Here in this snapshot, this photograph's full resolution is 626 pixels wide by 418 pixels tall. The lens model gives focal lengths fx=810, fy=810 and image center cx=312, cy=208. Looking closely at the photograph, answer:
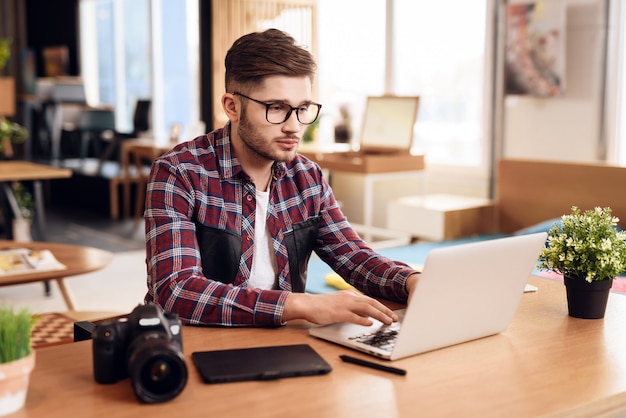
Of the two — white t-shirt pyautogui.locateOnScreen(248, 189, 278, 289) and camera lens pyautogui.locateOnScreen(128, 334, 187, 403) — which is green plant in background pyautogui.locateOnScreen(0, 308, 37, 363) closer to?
camera lens pyautogui.locateOnScreen(128, 334, 187, 403)

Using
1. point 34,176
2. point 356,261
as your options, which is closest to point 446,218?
point 356,261

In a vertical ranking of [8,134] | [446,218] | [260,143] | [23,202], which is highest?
[260,143]

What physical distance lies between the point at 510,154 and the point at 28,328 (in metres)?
4.22

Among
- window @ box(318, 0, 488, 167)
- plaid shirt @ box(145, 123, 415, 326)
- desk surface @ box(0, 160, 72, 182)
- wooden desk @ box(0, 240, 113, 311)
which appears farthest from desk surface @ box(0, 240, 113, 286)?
window @ box(318, 0, 488, 167)

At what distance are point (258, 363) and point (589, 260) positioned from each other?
0.78 metres

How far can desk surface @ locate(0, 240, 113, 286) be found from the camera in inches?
128

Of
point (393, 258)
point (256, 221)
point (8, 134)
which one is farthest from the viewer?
point (8, 134)

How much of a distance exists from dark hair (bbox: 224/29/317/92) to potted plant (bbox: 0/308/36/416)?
0.82 meters

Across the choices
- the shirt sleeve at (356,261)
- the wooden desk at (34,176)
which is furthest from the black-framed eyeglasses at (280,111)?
the wooden desk at (34,176)

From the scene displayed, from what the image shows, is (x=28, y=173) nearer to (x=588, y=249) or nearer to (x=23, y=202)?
(x=23, y=202)

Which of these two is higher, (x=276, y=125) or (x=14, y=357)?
(x=276, y=125)

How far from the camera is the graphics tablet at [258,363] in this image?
1279mm

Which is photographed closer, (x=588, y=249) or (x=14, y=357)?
(x=14, y=357)

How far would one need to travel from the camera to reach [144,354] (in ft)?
3.87
